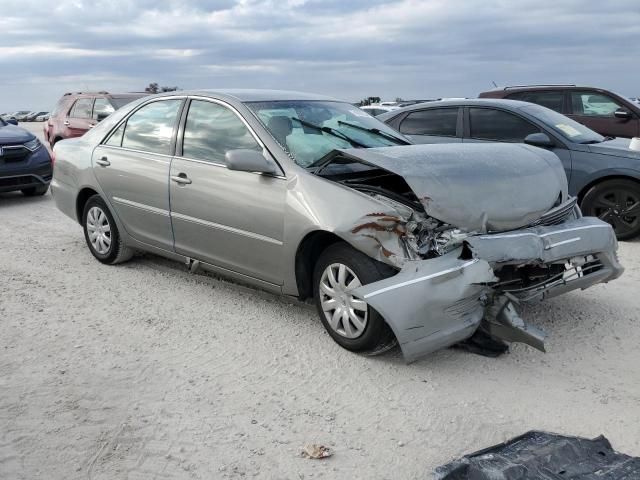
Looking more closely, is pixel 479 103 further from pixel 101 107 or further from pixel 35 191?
pixel 101 107

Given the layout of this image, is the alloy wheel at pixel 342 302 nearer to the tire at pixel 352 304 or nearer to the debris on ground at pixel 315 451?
the tire at pixel 352 304

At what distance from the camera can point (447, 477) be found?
2.53 metres

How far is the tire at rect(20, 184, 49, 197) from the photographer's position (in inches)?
413

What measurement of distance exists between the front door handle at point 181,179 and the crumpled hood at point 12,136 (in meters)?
6.05

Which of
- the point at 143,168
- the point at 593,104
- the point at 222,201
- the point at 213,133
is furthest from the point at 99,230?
the point at 593,104

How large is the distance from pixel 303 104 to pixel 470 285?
2251 millimetres

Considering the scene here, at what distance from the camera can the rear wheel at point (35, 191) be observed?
1049 centimetres

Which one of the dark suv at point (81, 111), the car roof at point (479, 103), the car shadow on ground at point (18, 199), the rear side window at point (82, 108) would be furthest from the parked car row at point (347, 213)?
the rear side window at point (82, 108)

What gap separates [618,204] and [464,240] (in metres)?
4.24

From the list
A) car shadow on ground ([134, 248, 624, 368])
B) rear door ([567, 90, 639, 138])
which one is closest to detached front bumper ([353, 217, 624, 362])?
car shadow on ground ([134, 248, 624, 368])

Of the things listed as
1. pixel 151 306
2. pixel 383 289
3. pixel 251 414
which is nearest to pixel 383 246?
pixel 383 289

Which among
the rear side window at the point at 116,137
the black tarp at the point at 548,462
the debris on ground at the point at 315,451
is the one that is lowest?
the debris on ground at the point at 315,451

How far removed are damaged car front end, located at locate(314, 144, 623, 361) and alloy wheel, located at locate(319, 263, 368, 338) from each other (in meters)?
0.25

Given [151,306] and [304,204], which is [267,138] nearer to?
[304,204]
